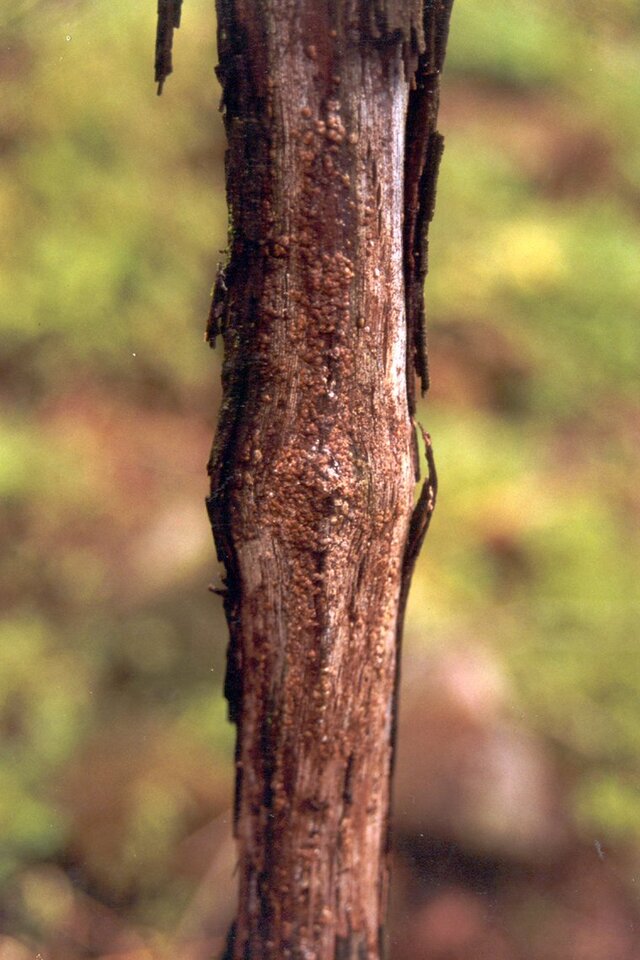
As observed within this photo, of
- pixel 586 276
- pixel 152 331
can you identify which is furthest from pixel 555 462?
pixel 152 331

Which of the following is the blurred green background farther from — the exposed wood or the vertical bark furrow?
the vertical bark furrow

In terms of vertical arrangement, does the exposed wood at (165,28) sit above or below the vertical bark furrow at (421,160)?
above

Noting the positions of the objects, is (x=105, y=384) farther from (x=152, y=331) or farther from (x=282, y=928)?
(x=282, y=928)

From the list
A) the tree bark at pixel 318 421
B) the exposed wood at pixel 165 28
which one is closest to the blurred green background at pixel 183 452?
the exposed wood at pixel 165 28

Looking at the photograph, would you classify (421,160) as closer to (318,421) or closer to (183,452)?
(318,421)

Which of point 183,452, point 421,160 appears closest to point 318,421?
point 421,160

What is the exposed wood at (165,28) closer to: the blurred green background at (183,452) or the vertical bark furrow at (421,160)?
the vertical bark furrow at (421,160)

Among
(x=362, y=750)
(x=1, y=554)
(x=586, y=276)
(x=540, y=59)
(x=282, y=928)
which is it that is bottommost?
(x=282, y=928)
